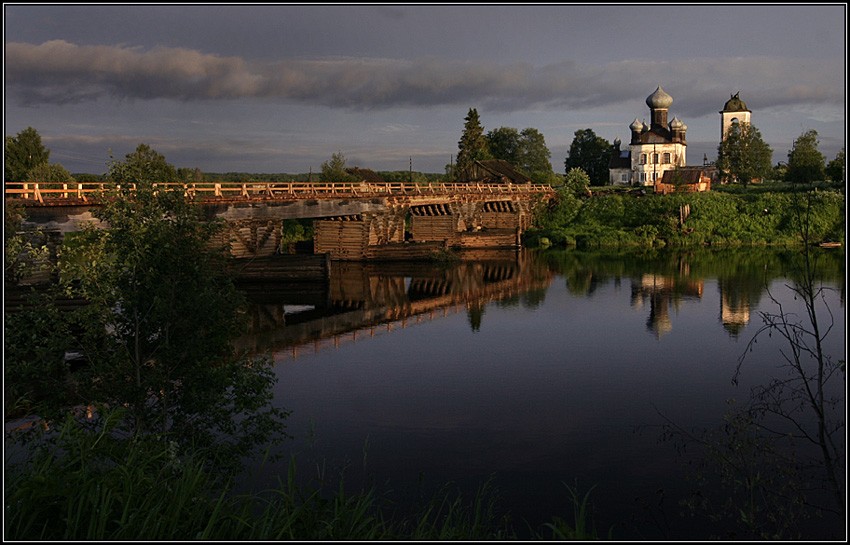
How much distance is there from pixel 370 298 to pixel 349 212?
449 inches

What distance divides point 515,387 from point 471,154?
93873 mm

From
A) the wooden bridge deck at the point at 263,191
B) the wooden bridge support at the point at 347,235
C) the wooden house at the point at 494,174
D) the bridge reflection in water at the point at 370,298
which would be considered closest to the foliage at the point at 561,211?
the wooden bridge deck at the point at 263,191

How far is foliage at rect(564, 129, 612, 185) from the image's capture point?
477 feet

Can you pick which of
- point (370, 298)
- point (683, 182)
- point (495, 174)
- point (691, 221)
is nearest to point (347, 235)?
point (370, 298)

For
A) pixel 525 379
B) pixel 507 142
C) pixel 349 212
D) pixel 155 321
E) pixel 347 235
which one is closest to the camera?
pixel 155 321

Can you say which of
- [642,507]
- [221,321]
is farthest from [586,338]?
[221,321]

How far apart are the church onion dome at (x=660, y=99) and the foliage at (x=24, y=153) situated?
4122 inches

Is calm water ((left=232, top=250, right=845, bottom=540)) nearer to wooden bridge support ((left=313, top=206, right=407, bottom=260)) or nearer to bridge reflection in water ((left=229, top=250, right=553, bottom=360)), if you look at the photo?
bridge reflection in water ((left=229, top=250, right=553, bottom=360))

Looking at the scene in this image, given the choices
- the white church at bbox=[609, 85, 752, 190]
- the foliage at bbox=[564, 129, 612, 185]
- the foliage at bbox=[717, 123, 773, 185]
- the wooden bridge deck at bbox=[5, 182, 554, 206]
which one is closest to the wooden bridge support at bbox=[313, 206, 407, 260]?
the wooden bridge deck at bbox=[5, 182, 554, 206]

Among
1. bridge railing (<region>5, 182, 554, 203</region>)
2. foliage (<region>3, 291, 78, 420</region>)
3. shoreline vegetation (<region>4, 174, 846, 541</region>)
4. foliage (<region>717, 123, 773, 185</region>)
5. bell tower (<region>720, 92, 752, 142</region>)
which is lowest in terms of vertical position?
shoreline vegetation (<region>4, 174, 846, 541</region>)

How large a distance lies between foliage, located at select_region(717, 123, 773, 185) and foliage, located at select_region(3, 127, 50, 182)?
90.0 meters

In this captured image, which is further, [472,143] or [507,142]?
[507,142]

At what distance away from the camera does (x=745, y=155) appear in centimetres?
10419

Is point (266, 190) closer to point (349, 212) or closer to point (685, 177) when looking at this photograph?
point (349, 212)
